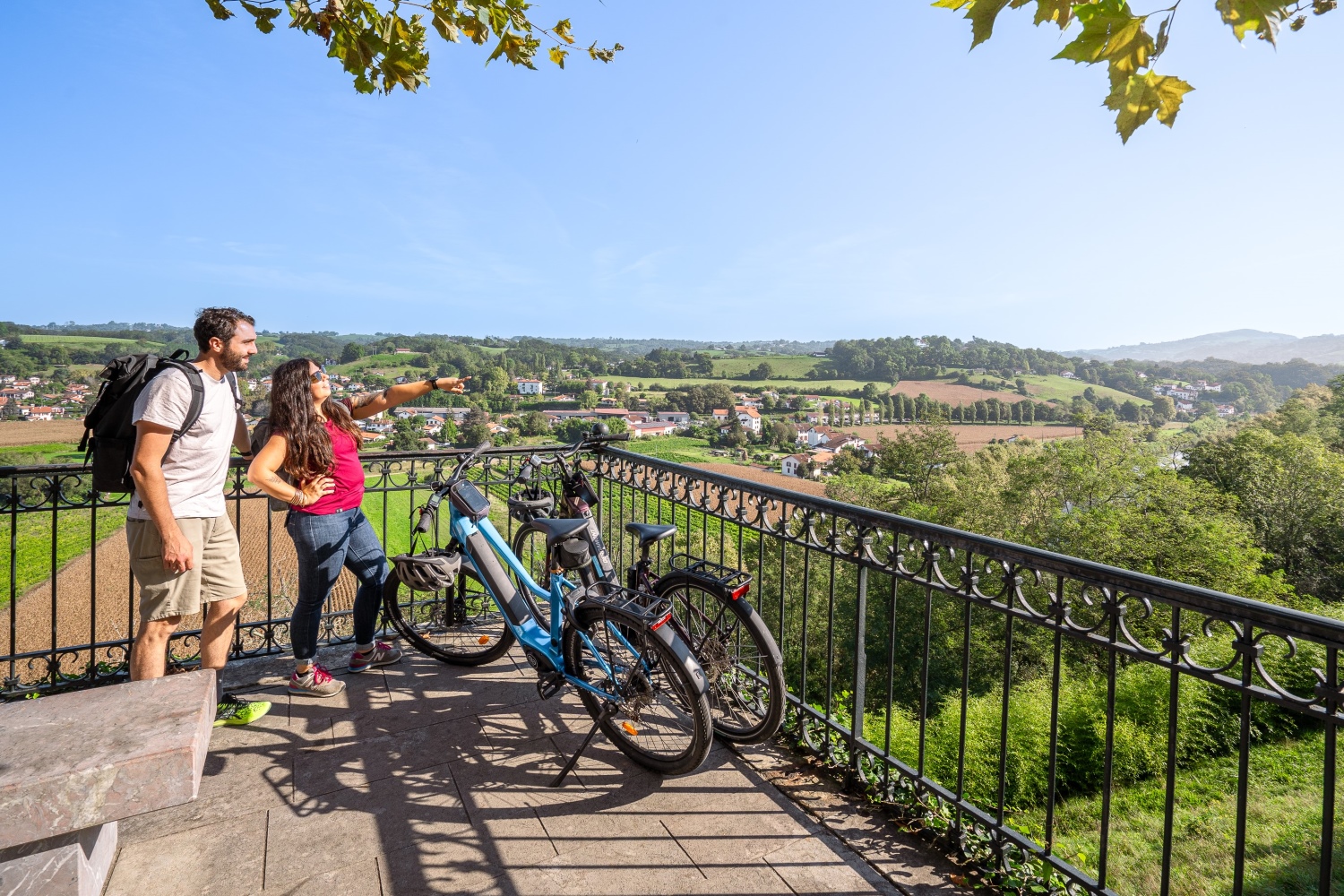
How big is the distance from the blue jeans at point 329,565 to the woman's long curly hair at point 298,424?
9.9 inches

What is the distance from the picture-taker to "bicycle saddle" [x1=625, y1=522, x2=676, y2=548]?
9.85 feet

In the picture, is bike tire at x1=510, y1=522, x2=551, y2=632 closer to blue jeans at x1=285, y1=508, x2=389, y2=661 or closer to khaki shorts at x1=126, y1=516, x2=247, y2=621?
blue jeans at x1=285, y1=508, x2=389, y2=661

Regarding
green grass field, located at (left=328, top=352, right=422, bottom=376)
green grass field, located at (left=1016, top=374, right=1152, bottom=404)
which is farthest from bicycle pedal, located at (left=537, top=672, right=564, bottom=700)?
green grass field, located at (left=1016, top=374, right=1152, bottom=404)

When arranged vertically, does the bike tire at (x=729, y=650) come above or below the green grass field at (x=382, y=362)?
below

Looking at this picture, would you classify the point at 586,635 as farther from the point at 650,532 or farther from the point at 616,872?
the point at 616,872

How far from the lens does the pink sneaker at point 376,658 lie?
3.80 meters

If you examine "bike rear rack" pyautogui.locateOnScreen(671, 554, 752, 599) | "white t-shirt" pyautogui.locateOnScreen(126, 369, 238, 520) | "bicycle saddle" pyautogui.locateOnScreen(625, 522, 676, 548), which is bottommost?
"bike rear rack" pyautogui.locateOnScreen(671, 554, 752, 599)

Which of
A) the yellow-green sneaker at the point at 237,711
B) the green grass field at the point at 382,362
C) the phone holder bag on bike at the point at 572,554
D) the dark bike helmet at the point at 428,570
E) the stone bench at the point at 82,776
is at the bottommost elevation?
the yellow-green sneaker at the point at 237,711

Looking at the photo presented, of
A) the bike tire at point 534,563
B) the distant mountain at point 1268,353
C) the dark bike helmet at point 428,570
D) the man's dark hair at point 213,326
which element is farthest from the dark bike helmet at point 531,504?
the distant mountain at point 1268,353

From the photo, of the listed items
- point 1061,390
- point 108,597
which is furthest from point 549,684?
point 1061,390

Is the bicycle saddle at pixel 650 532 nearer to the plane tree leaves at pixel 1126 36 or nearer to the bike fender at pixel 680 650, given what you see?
the bike fender at pixel 680 650

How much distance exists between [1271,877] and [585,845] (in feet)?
39.6

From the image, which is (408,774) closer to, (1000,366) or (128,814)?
(128,814)

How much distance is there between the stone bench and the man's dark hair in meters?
1.48
